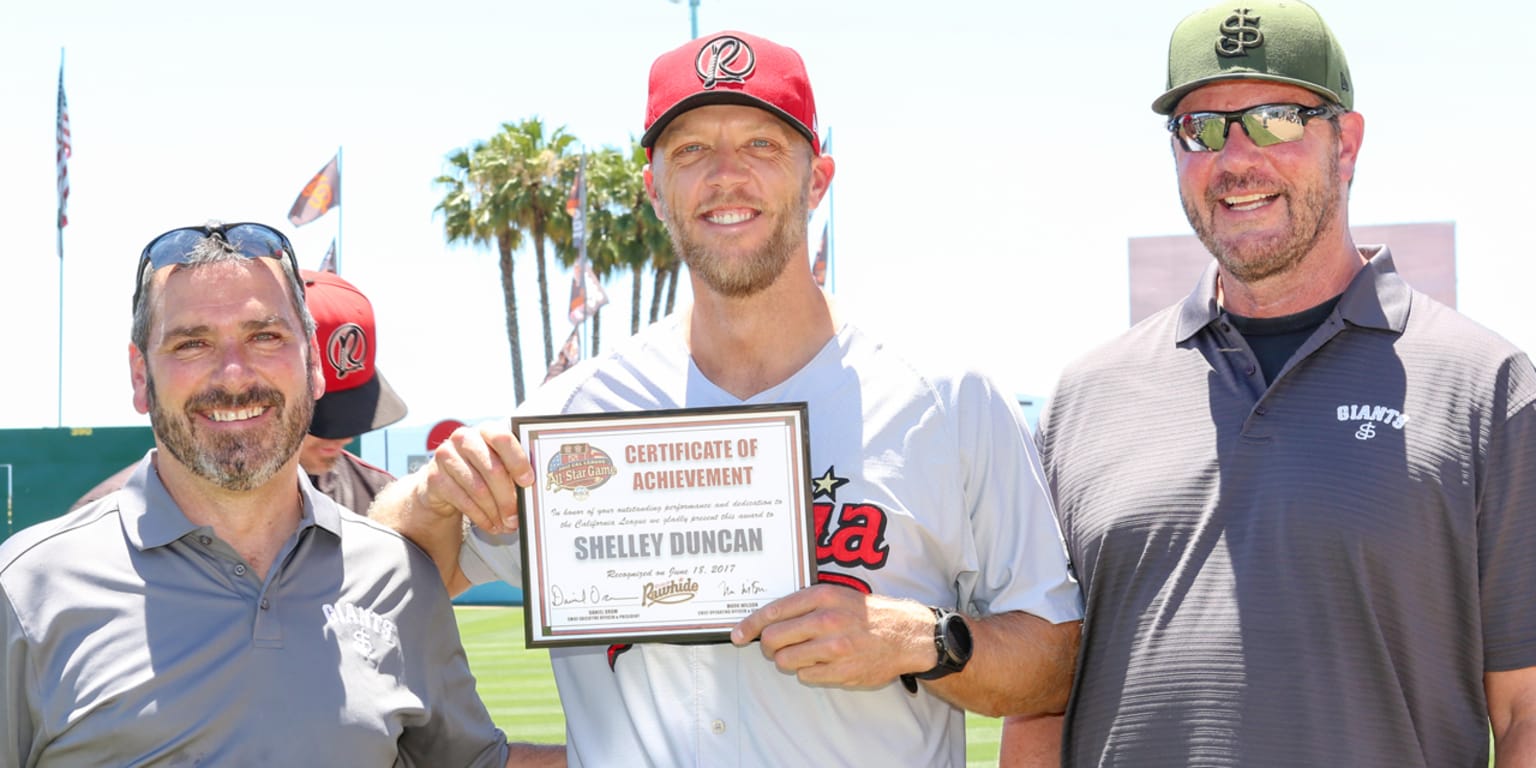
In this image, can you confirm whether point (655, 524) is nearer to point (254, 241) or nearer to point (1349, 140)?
point (254, 241)

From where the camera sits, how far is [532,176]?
138 ft

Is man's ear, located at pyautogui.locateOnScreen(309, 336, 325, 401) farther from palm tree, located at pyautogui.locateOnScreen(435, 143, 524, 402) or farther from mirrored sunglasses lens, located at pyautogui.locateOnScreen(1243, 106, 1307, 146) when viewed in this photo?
palm tree, located at pyautogui.locateOnScreen(435, 143, 524, 402)

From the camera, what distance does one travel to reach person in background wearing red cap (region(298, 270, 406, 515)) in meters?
5.26

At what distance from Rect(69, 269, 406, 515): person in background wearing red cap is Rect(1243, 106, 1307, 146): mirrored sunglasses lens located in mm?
3070

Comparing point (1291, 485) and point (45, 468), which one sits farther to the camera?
point (45, 468)

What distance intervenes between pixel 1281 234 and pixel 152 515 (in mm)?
2878

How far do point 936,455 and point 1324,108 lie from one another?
1.48 metres

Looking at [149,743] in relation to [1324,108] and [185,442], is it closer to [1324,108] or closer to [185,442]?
[185,442]

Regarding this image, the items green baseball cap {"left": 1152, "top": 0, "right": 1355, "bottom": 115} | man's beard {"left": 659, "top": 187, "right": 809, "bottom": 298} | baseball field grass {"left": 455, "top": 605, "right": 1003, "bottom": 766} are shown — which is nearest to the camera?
man's beard {"left": 659, "top": 187, "right": 809, "bottom": 298}

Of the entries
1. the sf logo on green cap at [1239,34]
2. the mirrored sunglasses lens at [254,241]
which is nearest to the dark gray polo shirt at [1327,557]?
the sf logo on green cap at [1239,34]

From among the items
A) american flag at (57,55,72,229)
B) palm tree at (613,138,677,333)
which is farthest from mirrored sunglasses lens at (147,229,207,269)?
palm tree at (613,138,677,333)

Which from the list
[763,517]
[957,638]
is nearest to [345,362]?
[763,517]

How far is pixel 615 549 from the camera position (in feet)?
11.6

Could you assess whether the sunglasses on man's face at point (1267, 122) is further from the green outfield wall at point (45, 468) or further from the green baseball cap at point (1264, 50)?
the green outfield wall at point (45, 468)
